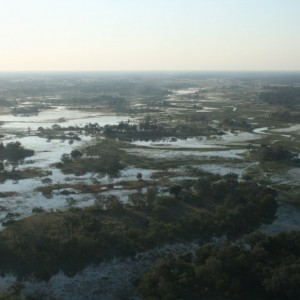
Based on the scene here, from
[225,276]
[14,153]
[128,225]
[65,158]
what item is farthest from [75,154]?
[225,276]

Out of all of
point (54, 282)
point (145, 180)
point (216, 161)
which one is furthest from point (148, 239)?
point (216, 161)

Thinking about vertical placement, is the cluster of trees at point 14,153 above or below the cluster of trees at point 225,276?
below

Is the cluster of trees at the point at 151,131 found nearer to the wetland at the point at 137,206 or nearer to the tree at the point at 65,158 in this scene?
the wetland at the point at 137,206

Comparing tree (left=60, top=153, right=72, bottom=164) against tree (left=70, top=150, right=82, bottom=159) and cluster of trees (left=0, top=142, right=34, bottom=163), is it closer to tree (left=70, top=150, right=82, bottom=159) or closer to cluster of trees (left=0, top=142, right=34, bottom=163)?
tree (left=70, top=150, right=82, bottom=159)

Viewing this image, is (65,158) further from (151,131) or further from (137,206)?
(151,131)

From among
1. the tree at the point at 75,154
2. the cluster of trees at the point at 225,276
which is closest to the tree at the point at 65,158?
the tree at the point at 75,154

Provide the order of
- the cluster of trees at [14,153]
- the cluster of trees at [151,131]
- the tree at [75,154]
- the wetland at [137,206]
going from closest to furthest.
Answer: the wetland at [137,206]
the tree at [75,154]
the cluster of trees at [14,153]
the cluster of trees at [151,131]

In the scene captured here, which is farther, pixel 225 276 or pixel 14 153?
pixel 14 153

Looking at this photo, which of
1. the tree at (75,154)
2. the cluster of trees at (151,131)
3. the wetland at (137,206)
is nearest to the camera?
the wetland at (137,206)

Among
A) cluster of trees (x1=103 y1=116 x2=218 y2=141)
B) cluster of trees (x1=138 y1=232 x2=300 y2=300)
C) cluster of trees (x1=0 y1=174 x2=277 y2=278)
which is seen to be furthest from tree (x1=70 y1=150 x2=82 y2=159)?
cluster of trees (x1=138 y1=232 x2=300 y2=300)
